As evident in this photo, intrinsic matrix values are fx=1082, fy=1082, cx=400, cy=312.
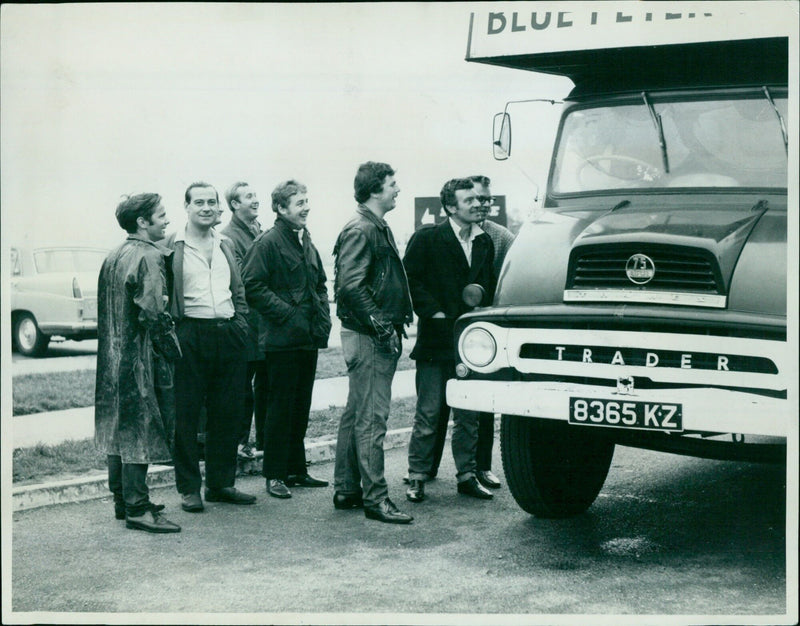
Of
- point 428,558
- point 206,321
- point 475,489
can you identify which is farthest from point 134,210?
point 475,489

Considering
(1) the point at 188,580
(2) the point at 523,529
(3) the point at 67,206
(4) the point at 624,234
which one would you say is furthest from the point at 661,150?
(3) the point at 67,206

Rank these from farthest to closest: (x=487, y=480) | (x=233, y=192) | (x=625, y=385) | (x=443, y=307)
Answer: (x=233, y=192), (x=487, y=480), (x=443, y=307), (x=625, y=385)

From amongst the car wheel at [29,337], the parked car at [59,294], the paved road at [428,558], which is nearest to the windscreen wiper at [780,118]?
the paved road at [428,558]

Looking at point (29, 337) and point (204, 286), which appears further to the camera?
point (29, 337)

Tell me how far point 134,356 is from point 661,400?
118 inches

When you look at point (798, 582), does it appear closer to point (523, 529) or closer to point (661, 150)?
point (523, 529)

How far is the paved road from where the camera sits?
5.07 m

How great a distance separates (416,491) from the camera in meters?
7.04

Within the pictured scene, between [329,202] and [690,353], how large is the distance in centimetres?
561

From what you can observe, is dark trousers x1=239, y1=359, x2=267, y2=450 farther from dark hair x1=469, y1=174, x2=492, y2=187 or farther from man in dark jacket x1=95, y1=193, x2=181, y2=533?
dark hair x1=469, y1=174, x2=492, y2=187

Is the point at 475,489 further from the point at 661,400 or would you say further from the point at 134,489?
the point at 661,400

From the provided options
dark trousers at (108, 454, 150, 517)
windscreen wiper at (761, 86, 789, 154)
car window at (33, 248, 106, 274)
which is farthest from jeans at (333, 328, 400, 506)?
car window at (33, 248, 106, 274)

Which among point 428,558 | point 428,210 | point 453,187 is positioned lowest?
point 428,558

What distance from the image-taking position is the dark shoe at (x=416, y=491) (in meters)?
7.01
